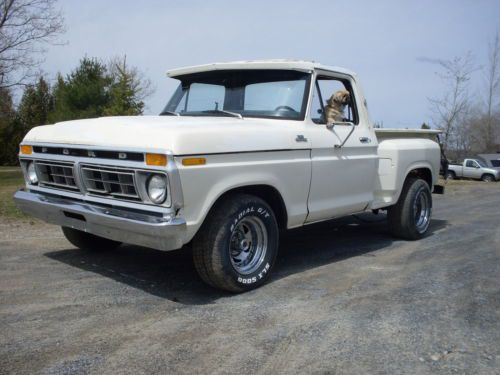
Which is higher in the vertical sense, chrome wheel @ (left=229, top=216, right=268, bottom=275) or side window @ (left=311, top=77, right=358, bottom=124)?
side window @ (left=311, top=77, right=358, bottom=124)

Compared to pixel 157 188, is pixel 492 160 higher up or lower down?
lower down

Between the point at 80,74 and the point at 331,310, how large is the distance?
3246 cm

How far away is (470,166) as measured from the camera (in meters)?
29.2

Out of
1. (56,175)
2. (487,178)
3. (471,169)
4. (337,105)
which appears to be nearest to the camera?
(56,175)

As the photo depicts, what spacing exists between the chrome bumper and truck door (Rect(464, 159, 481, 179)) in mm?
27913

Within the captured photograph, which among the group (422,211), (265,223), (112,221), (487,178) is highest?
(112,221)

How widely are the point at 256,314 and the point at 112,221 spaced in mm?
1330

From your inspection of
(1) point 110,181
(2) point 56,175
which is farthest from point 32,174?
(1) point 110,181

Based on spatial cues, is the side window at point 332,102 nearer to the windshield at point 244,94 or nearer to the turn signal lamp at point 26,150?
the windshield at point 244,94

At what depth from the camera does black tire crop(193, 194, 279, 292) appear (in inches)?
163

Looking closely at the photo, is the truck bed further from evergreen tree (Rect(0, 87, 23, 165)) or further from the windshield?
evergreen tree (Rect(0, 87, 23, 165))

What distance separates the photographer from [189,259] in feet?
18.2

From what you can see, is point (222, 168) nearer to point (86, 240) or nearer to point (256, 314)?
point (256, 314)

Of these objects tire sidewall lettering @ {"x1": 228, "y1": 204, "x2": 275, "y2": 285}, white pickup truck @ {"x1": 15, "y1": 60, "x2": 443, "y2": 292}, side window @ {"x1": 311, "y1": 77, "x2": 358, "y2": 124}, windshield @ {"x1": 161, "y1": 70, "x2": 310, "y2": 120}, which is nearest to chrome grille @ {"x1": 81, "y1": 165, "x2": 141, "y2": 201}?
white pickup truck @ {"x1": 15, "y1": 60, "x2": 443, "y2": 292}
